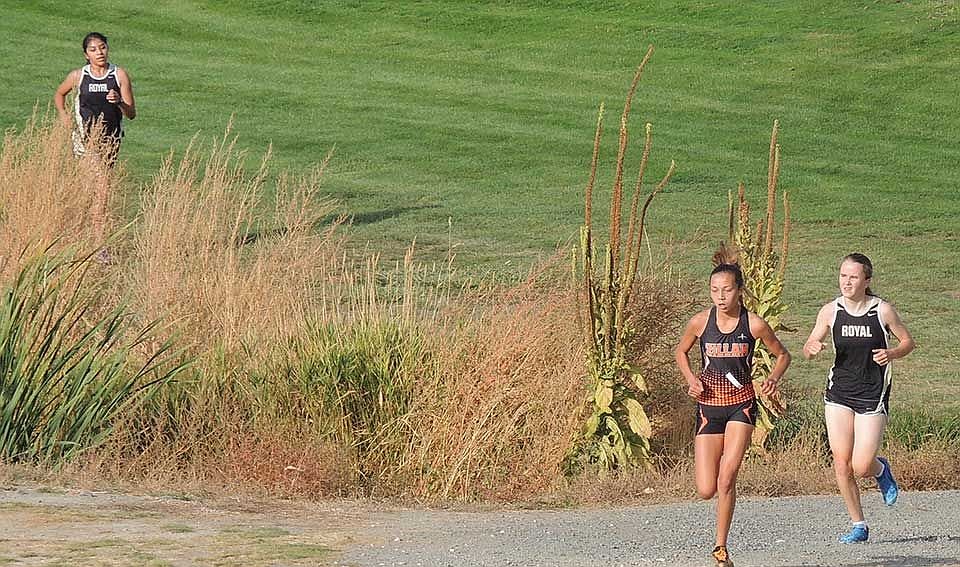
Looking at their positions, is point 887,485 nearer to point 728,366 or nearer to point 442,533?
point 728,366

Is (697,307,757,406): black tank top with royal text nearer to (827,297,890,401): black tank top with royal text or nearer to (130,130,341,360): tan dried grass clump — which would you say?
(827,297,890,401): black tank top with royal text

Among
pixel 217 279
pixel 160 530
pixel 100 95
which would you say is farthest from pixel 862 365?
pixel 100 95

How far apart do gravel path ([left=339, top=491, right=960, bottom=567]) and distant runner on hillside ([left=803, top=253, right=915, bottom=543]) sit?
30 centimetres

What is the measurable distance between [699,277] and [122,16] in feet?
61.7

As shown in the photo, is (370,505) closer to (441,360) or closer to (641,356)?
(441,360)

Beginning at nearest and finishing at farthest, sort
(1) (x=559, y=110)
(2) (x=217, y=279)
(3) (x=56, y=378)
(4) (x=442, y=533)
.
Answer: (4) (x=442, y=533) < (3) (x=56, y=378) < (2) (x=217, y=279) < (1) (x=559, y=110)

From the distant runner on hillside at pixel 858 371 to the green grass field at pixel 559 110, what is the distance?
11.7 feet

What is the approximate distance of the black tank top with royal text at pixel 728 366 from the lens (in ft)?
23.1

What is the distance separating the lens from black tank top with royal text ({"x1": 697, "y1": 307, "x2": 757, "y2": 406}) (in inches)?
277

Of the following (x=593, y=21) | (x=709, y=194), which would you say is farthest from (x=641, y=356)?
(x=593, y=21)

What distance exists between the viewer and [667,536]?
24.7 feet

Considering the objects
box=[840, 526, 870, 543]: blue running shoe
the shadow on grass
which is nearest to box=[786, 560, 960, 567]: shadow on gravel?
box=[840, 526, 870, 543]: blue running shoe

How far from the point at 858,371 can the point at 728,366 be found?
2.80ft

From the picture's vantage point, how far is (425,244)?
1641 centimetres
